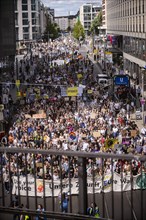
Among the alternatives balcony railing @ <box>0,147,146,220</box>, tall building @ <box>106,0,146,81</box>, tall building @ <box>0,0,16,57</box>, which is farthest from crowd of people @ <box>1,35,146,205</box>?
tall building @ <box>0,0,16,57</box>

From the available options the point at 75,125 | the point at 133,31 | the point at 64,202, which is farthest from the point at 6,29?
the point at 64,202

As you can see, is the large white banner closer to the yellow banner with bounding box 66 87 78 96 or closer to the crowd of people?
the crowd of people

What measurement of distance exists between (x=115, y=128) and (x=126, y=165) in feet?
72.2

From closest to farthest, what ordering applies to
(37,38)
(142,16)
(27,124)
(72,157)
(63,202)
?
(72,157) < (63,202) < (27,124) < (142,16) < (37,38)

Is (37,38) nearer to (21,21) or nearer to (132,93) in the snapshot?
(21,21)

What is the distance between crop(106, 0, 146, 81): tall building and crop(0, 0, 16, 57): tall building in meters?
17.5

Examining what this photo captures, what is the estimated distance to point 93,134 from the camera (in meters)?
25.7

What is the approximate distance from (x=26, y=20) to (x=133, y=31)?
87.3m

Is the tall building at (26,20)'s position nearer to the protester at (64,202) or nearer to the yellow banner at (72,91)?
the yellow banner at (72,91)

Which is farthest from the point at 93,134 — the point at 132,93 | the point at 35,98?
the point at 132,93

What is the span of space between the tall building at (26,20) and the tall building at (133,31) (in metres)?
58.6

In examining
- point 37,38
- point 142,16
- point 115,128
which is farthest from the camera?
point 37,38

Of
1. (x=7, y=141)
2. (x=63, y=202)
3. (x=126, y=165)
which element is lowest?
(x=7, y=141)

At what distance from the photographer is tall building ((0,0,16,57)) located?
56.3 m
